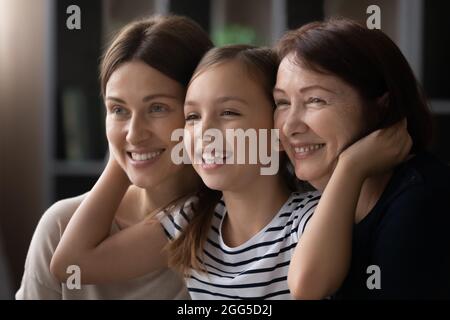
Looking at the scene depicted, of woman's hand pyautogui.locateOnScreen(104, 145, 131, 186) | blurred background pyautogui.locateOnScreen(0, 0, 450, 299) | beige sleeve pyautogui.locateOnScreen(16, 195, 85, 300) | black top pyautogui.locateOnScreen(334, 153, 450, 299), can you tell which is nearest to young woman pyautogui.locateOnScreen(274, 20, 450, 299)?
black top pyautogui.locateOnScreen(334, 153, 450, 299)

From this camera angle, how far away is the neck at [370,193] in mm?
699

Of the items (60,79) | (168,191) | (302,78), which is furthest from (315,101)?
(60,79)

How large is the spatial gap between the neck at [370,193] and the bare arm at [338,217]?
0.5 inches

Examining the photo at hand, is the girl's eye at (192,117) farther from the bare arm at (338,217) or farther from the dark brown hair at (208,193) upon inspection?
the bare arm at (338,217)

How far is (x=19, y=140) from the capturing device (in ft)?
2.97

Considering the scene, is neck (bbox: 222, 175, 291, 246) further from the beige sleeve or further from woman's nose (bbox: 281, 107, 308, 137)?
the beige sleeve

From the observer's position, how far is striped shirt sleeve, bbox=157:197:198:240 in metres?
0.81

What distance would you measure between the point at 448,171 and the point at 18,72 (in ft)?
1.95

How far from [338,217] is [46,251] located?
16.6 inches

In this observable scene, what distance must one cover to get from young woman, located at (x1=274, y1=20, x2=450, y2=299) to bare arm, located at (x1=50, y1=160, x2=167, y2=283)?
0.23m

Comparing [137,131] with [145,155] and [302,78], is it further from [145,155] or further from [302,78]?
[302,78]

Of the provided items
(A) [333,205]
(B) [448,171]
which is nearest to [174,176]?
(A) [333,205]

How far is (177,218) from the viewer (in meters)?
0.82

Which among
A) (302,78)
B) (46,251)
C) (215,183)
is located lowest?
(46,251)
